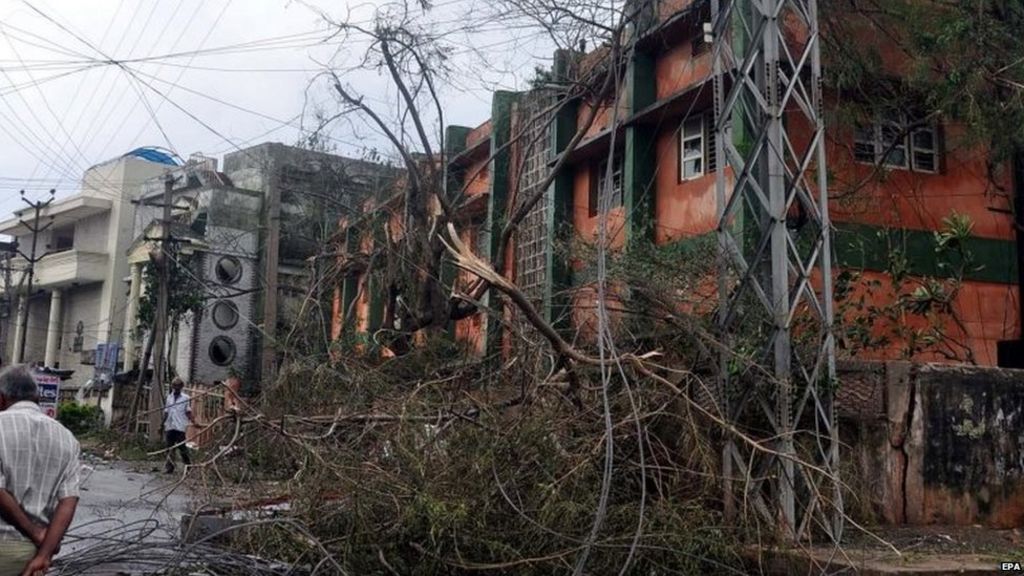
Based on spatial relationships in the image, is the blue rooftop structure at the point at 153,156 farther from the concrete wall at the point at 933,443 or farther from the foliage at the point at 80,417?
the concrete wall at the point at 933,443

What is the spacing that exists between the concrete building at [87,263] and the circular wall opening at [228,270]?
19.8 feet

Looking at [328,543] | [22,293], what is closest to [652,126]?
[328,543]

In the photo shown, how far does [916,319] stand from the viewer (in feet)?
43.6

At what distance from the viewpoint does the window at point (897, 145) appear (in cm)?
1408

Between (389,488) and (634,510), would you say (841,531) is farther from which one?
(389,488)

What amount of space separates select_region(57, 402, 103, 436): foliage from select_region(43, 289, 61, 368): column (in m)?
12.9

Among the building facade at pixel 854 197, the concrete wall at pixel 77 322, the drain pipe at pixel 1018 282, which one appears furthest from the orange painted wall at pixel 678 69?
the concrete wall at pixel 77 322

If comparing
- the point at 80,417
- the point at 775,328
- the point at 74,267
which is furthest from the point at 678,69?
the point at 74,267

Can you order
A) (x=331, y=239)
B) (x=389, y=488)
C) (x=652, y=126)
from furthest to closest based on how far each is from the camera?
(x=331, y=239) → (x=652, y=126) → (x=389, y=488)

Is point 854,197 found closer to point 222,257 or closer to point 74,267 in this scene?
point 222,257

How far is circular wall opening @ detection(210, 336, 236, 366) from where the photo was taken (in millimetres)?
37844

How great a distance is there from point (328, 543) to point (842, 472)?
3.84 meters

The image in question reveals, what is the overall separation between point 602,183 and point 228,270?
23555 mm

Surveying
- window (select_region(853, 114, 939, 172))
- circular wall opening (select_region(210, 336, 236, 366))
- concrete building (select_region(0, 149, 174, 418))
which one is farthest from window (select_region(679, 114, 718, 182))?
concrete building (select_region(0, 149, 174, 418))
